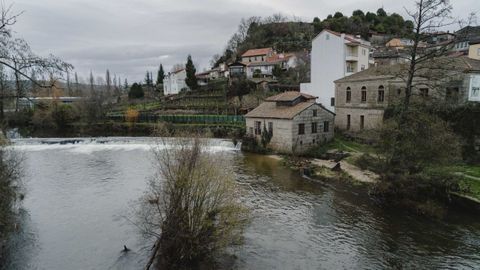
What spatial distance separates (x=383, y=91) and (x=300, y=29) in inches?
2530

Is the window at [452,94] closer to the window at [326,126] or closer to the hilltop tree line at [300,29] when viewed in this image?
the window at [326,126]

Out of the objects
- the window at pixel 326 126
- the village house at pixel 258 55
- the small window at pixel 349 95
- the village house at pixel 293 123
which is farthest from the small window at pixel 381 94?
the village house at pixel 258 55

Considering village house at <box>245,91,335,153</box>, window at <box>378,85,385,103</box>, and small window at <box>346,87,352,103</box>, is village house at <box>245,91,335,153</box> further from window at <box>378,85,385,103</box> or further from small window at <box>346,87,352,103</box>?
window at <box>378,85,385,103</box>

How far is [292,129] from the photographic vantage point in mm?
26703

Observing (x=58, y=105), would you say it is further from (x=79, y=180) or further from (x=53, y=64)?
(x=53, y=64)

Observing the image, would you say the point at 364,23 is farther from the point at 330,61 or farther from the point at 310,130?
the point at 310,130

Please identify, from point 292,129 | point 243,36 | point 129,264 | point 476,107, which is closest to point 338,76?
point 292,129

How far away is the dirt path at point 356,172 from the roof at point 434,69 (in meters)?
6.48

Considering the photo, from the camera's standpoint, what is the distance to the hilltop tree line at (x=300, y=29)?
260ft

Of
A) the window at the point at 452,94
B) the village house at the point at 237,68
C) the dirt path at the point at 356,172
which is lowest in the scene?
the dirt path at the point at 356,172

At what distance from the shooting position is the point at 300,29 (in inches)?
3401

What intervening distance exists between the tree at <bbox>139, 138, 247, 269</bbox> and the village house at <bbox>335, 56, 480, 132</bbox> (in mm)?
13537

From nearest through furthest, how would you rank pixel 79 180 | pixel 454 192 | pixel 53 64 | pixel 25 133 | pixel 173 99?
pixel 53 64 → pixel 454 192 → pixel 79 180 → pixel 25 133 → pixel 173 99

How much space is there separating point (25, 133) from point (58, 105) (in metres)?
6.62
